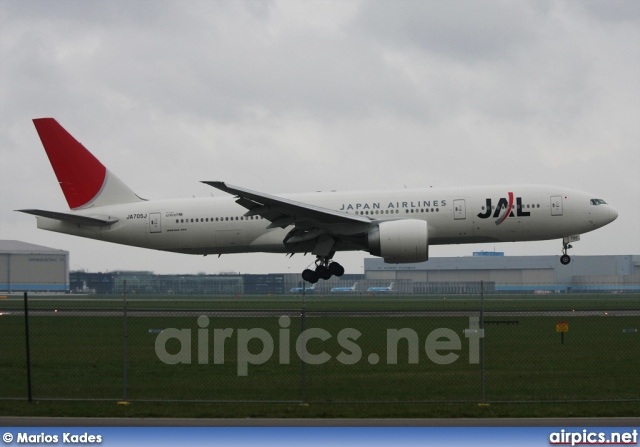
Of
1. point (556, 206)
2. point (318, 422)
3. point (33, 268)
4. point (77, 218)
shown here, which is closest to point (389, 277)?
point (33, 268)

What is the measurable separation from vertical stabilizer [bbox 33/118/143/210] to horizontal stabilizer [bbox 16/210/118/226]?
1300 mm

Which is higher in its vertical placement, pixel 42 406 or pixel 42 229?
pixel 42 229

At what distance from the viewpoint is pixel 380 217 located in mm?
37375

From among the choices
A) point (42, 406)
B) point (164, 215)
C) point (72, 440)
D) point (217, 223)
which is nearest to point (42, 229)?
point (164, 215)

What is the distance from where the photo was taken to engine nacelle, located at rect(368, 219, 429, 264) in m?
34.8

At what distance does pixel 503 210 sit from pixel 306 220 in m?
7.86

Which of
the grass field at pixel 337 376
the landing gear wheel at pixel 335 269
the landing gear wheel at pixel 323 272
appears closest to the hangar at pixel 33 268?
the landing gear wheel at pixel 323 272

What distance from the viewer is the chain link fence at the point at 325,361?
1770cm

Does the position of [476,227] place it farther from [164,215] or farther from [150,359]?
[150,359]

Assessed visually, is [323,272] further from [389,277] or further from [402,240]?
[389,277]

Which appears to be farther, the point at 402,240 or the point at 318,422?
the point at 402,240

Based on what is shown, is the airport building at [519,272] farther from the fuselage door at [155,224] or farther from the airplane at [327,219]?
the fuselage door at [155,224]

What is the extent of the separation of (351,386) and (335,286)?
276 ft

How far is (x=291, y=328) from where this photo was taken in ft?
89.8
